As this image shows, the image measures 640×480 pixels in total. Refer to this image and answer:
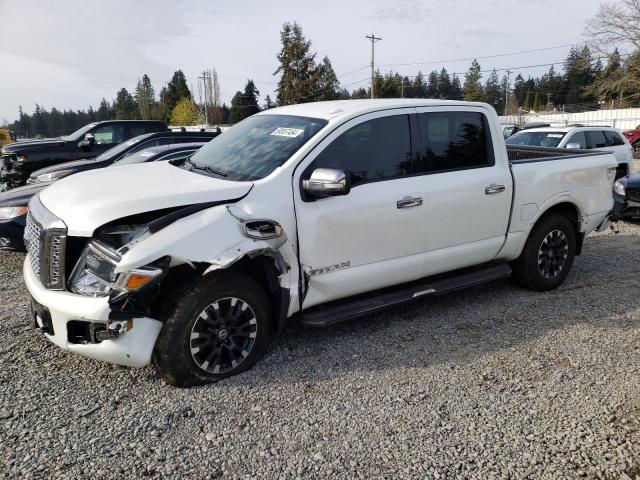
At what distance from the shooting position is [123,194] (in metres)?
3.33

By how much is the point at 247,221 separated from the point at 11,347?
89.4 inches

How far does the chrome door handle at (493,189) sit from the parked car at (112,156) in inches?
228

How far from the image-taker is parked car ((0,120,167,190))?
35.3ft

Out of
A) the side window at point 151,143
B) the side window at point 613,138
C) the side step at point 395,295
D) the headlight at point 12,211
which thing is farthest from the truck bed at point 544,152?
the side window at point 613,138

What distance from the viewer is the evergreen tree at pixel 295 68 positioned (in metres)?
63.4

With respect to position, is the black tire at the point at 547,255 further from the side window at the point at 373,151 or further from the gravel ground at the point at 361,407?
the side window at the point at 373,151

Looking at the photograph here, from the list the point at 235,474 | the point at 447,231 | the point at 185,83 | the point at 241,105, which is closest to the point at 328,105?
the point at 447,231

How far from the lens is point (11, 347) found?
156 inches

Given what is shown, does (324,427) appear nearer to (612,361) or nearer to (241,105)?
(612,361)

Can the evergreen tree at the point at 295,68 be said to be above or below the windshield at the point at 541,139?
above

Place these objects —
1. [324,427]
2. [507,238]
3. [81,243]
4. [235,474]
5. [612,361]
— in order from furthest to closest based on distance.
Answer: [507,238]
[612,361]
[81,243]
[324,427]
[235,474]

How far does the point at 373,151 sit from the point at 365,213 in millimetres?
543

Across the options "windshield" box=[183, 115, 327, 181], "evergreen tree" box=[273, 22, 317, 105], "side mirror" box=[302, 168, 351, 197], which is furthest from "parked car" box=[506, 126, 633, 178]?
"evergreen tree" box=[273, 22, 317, 105]

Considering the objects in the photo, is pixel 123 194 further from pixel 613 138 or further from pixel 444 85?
pixel 444 85
